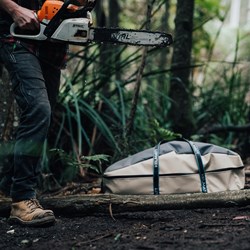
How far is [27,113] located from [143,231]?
102 cm

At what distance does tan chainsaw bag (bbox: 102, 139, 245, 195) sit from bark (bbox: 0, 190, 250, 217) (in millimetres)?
170

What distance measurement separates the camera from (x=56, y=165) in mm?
5129

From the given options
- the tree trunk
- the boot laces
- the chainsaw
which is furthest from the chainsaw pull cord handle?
the tree trunk

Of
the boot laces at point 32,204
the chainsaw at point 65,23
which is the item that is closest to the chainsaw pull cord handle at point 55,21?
the chainsaw at point 65,23

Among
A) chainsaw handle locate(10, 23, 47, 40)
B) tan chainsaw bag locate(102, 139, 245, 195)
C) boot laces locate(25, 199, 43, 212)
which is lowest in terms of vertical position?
boot laces locate(25, 199, 43, 212)

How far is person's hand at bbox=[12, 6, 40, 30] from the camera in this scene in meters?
3.08

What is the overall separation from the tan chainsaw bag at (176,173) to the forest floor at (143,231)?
0.20 metres

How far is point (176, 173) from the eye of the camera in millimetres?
3494

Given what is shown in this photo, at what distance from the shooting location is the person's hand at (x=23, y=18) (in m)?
3.08

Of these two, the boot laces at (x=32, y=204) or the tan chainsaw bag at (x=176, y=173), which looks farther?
the tan chainsaw bag at (x=176, y=173)

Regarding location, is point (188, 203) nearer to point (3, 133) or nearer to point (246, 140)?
point (3, 133)

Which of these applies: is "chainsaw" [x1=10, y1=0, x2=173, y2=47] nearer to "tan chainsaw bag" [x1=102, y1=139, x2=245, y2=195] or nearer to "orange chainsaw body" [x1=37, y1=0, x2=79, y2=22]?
"orange chainsaw body" [x1=37, y1=0, x2=79, y2=22]

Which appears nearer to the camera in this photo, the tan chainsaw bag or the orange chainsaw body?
the orange chainsaw body

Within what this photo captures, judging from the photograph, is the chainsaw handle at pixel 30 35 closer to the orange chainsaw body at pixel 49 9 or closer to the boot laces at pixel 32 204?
the orange chainsaw body at pixel 49 9
